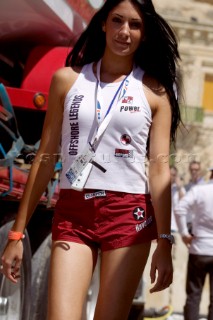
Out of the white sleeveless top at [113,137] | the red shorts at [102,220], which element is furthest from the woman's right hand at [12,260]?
the white sleeveless top at [113,137]

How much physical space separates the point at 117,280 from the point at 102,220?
263mm

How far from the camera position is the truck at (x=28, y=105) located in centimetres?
698

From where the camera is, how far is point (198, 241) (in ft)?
34.4

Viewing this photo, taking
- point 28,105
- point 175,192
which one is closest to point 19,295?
point 28,105

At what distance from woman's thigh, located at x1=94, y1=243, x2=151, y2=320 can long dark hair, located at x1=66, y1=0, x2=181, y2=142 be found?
2.49 ft

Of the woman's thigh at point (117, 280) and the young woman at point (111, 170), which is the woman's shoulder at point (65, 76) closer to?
the young woman at point (111, 170)

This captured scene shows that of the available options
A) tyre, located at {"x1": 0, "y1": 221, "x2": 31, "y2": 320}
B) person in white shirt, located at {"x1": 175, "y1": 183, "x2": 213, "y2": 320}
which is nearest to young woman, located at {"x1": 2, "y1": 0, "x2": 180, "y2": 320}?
tyre, located at {"x1": 0, "y1": 221, "x2": 31, "y2": 320}

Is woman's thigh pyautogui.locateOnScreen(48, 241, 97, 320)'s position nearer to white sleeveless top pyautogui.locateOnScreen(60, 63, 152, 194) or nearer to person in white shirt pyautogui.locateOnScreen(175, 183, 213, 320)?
white sleeveless top pyautogui.locateOnScreen(60, 63, 152, 194)

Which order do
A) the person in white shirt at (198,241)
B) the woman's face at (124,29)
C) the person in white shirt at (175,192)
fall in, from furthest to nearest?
the person in white shirt at (175,192)
the person in white shirt at (198,241)
the woman's face at (124,29)

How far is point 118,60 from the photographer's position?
4.84m

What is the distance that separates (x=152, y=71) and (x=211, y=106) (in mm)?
45389

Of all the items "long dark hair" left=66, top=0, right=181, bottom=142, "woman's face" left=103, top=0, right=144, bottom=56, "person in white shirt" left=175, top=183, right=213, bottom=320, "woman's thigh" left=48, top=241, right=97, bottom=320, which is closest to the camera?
"woman's thigh" left=48, top=241, right=97, bottom=320

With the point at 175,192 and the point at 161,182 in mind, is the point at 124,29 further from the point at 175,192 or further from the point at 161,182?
the point at 175,192

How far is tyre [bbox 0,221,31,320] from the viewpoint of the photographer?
7.31 m
